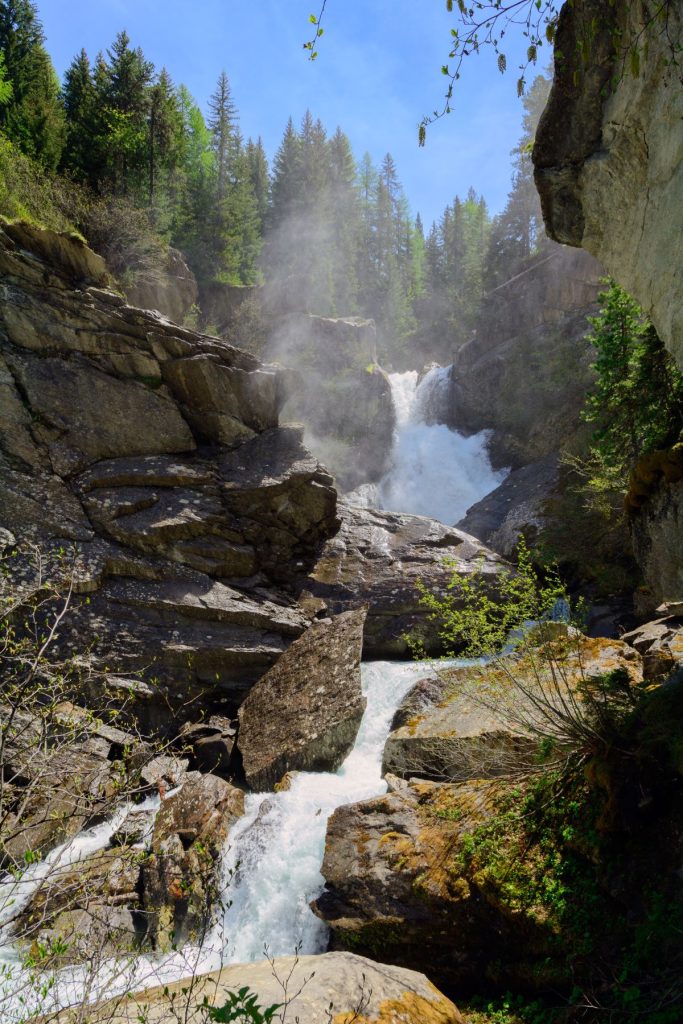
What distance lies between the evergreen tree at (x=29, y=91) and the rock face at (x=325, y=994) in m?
24.8

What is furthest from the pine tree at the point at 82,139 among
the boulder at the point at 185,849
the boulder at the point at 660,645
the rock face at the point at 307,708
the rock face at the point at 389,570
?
the boulder at the point at 660,645

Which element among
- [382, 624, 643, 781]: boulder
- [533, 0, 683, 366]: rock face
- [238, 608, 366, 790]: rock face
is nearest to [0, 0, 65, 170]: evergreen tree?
[238, 608, 366, 790]: rock face

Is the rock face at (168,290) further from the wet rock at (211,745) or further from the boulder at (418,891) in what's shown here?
the boulder at (418,891)

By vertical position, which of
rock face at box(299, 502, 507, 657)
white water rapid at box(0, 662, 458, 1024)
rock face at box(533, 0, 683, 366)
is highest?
rock face at box(533, 0, 683, 366)

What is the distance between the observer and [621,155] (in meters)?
5.83

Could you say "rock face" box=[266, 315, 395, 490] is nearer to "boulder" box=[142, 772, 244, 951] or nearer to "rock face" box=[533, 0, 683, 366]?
"boulder" box=[142, 772, 244, 951]

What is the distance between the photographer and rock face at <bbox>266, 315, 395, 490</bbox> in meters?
31.5

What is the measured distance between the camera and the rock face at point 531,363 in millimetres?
26469

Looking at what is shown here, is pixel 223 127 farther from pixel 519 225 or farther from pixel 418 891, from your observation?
pixel 418 891

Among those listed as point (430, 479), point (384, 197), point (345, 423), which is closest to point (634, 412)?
point (430, 479)

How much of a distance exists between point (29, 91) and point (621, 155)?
26.3m

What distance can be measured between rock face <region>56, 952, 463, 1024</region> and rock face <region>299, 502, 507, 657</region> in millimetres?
10539

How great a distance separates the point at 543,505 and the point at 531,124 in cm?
3861

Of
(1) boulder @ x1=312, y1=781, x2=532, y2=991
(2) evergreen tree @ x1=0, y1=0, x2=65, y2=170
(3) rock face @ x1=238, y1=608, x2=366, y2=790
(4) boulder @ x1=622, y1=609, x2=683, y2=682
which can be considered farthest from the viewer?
(2) evergreen tree @ x1=0, y1=0, x2=65, y2=170
